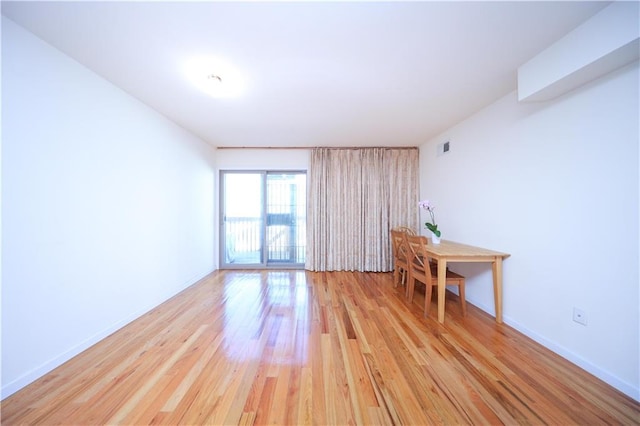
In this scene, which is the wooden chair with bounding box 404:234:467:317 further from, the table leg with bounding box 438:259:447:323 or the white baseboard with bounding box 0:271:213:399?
the white baseboard with bounding box 0:271:213:399

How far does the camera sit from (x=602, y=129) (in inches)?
57.9

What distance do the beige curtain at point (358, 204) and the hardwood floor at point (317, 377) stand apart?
167 centimetres

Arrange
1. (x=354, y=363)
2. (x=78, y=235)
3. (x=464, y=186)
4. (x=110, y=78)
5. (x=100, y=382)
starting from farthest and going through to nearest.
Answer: (x=464, y=186) → (x=110, y=78) → (x=78, y=235) → (x=354, y=363) → (x=100, y=382)

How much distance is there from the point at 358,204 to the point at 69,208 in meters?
3.51

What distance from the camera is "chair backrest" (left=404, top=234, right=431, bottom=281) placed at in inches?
91.1

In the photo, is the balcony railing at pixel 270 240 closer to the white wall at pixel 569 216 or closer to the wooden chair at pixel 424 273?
the wooden chair at pixel 424 273

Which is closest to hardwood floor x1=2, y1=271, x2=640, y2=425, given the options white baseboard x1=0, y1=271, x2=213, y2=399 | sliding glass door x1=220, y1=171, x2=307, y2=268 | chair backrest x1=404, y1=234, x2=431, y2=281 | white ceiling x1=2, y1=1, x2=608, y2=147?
white baseboard x1=0, y1=271, x2=213, y2=399

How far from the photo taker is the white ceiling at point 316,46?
1266 mm

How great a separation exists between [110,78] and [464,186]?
12.7 ft

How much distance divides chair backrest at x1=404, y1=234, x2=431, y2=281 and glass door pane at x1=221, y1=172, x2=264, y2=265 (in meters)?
2.68

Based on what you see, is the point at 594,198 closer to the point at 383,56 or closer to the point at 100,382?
the point at 383,56

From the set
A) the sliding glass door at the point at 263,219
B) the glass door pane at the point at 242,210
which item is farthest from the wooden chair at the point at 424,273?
the glass door pane at the point at 242,210

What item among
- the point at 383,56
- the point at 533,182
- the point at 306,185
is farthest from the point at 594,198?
the point at 306,185

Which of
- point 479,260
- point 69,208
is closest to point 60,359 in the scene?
point 69,208
